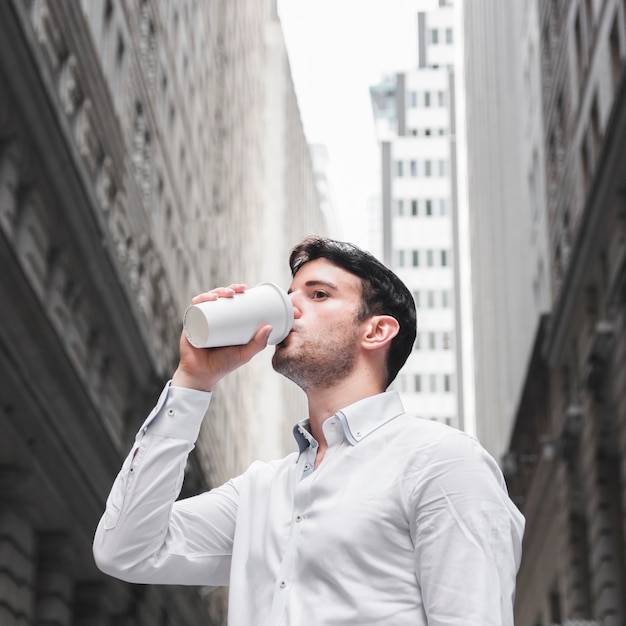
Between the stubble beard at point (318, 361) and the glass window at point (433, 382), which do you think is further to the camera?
the glass window at point (433, 382)

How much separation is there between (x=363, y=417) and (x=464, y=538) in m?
0.56

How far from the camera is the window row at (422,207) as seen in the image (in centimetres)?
12294

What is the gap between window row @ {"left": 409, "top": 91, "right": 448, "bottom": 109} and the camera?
132250 mm

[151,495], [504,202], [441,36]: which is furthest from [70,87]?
[441,36]

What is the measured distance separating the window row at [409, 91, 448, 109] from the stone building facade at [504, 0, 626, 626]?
9290 centimetres

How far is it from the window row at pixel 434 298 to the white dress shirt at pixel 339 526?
11538 centimetres

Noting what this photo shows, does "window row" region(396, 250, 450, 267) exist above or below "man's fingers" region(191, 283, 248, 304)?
below

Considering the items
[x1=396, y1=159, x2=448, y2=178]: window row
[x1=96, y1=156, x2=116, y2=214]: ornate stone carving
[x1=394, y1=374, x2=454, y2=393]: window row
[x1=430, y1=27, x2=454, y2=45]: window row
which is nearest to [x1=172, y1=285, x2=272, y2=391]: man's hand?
[x1=96, y1=156, x2=116, y2=214]: ornate stone carving

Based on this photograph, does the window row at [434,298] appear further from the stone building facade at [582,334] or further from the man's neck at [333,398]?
the man's neck at [333,398]

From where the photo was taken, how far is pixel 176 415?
3902 millimetres

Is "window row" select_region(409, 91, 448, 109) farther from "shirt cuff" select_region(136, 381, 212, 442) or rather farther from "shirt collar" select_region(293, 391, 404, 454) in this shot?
"shirt cuff" select_region(136, 381, 212, 442)

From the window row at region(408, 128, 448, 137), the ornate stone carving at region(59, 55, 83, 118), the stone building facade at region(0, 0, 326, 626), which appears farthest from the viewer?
the window row at region(408, 128, 448, 137)

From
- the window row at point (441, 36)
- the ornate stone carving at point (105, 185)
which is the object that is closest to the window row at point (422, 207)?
the window row at point (441, 36)

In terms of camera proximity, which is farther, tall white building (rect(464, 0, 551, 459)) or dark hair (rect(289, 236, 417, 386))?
tall white building (rect(464, 0, 551, 459))
